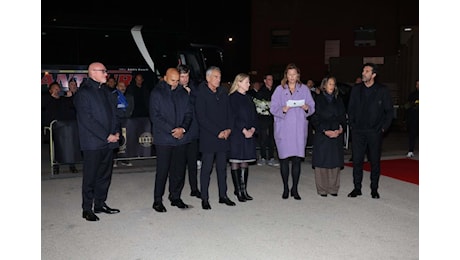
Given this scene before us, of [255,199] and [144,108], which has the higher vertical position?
[144,108]

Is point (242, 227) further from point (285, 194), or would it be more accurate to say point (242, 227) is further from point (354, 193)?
point (354, 193)

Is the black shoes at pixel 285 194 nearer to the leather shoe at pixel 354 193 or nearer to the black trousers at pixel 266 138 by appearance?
the leather shoe at pixel 354 193

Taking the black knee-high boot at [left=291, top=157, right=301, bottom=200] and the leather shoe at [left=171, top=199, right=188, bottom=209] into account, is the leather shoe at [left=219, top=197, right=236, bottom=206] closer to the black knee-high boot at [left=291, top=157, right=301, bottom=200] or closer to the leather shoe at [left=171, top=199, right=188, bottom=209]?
the leather shoe at [left=171, top=199, right=188, bottom=209]

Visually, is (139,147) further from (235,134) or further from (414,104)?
(414,104)

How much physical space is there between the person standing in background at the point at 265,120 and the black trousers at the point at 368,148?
325 cm

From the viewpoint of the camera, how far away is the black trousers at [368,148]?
7418 mm

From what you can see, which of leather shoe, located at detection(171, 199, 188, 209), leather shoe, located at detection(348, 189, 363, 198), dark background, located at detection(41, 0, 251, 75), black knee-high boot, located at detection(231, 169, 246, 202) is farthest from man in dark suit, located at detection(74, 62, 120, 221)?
dark background, located at detection(41, 0, 251, 75)

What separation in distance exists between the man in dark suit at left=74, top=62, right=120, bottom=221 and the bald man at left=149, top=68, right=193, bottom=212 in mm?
513

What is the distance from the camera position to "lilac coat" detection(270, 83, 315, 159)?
734cm

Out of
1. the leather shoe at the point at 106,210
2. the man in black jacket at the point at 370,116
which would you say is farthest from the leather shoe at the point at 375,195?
the leather shoe at the point at 106,210

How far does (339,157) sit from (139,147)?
13.9 ft

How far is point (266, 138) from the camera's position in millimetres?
10844

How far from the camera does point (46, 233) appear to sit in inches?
228
